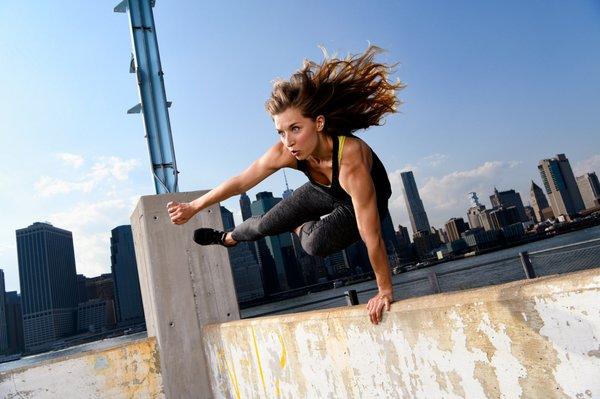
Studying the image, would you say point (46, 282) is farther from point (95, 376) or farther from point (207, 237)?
point (207, 237)

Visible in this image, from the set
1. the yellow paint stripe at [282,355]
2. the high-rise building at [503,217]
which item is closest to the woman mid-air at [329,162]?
the yellow paint stripe at [282,355]

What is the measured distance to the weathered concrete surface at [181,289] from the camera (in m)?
3.54

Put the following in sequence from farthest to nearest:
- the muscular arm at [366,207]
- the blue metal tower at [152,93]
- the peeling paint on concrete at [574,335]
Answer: the blue metal tower at [152,93]
the muscular arm at [366,207]
the peeling paint on concrete at [574,335]

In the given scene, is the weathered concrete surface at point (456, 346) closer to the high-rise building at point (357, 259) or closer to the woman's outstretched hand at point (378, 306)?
the woman's outstretched hand at point (378, 306)

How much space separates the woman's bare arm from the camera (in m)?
2.55

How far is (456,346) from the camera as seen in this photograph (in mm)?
1462

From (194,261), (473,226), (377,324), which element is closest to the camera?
(377,324)

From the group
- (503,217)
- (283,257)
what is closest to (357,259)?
(283,257)

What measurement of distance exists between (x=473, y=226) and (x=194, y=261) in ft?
403

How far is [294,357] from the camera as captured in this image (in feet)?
7.73

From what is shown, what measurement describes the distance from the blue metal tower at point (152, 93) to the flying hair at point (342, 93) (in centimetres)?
302

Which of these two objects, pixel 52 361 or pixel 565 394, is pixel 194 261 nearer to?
pixel 52 361

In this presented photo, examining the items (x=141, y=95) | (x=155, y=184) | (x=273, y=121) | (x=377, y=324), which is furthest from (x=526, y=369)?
(x=141, y=95)

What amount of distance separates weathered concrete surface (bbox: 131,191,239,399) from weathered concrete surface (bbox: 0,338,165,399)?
5.3 inches
